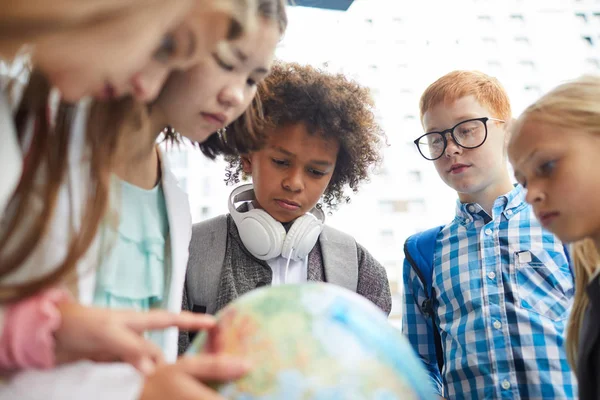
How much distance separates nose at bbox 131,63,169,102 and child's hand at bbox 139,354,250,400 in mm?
422

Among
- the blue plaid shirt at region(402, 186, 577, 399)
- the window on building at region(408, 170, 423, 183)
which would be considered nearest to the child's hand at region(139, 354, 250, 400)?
the blue plaid shirt at region(402, 186, 577, 399)

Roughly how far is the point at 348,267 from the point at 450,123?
1.91ft

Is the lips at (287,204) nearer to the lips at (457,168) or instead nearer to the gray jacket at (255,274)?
the gray jacket at (255,274)

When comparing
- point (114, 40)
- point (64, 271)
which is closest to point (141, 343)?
point (64, 271)

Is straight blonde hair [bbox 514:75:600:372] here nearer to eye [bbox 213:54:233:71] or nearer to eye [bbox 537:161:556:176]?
eye [bbox 537:161:556:176]

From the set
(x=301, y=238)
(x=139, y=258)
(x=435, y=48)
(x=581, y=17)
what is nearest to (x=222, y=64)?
(x=139, y=258)

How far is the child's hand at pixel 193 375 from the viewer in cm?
72

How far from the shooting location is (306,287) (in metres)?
0.86

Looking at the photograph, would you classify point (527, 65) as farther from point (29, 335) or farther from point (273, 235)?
point (29, 335)

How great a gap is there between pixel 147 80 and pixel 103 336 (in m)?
0.40

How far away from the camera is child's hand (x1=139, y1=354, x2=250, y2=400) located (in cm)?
72

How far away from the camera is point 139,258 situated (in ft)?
3.77

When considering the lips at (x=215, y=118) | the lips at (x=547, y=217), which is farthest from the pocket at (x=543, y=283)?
the lips at (x=215, y=118)

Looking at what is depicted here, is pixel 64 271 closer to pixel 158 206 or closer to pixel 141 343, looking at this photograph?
pixel 141 343
